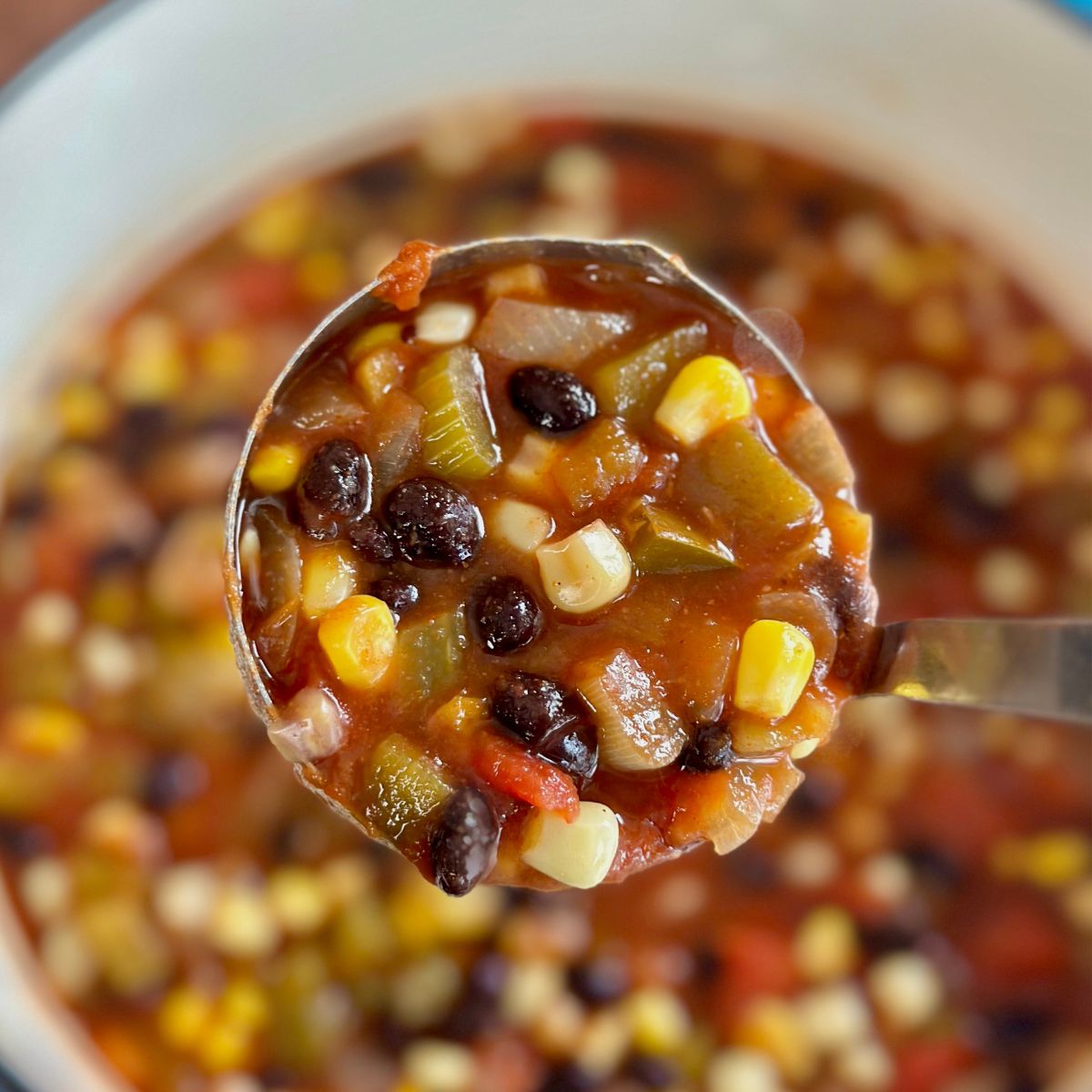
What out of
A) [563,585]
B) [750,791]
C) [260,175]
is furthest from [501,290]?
[260,175]

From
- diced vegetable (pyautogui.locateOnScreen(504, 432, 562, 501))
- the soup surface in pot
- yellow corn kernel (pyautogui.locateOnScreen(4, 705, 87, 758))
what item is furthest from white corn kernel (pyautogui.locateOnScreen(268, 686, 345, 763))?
yellow corn kernel (pyautogui.locateOnScreen(4, 705, 87, 758))

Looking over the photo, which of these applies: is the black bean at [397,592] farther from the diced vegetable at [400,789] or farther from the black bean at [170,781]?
the black bean at [170,781]

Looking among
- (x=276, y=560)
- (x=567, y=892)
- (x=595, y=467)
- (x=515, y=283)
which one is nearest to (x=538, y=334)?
(x=515, y=283)

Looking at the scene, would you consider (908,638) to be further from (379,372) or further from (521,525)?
(379,372)

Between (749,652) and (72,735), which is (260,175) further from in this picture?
(749,652)

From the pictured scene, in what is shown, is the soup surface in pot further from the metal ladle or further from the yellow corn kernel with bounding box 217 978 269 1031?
the metal ladle

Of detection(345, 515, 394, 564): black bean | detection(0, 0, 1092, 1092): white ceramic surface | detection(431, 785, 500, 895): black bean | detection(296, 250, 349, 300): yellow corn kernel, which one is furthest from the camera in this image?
detection(296, 250, 349, 300): yellow corn kernel
